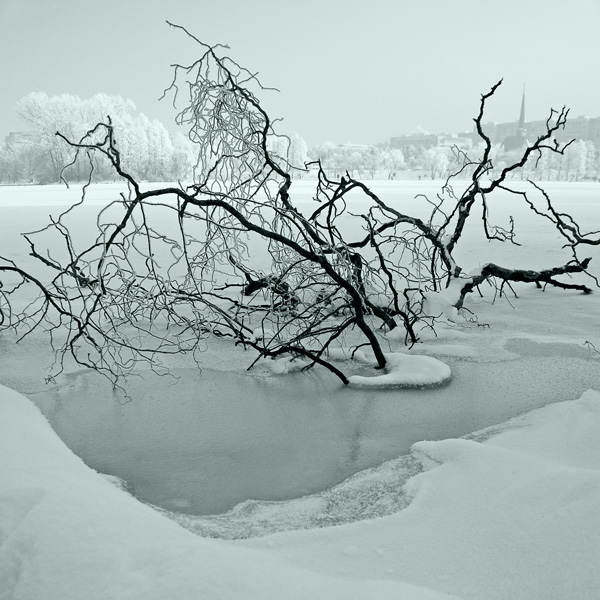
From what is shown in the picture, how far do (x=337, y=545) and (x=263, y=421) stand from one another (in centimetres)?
126

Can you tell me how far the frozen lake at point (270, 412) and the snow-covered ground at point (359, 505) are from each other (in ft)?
0.06

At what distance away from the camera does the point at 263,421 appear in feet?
9.02

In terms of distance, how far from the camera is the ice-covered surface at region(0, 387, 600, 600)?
3.74ft

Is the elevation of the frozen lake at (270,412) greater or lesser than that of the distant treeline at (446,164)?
lesser

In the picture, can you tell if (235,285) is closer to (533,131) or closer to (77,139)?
(77,139)

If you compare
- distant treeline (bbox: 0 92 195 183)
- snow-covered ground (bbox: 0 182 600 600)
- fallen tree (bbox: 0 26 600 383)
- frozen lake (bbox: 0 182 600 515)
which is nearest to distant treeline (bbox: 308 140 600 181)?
distant treeline (bbox: 0 92 195 183)

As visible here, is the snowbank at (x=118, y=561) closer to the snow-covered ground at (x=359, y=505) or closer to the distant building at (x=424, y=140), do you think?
the snow-covered ground at (x=359, y=505)

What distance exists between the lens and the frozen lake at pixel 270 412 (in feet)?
7.32

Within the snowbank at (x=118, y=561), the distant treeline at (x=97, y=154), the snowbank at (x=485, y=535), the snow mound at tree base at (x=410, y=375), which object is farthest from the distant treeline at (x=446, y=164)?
the snowbank at (x=118, y=561)

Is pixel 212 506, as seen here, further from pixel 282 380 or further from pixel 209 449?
pixel 282 380

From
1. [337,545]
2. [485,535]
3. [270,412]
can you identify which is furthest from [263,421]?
[485,535]

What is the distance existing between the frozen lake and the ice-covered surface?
0.38 m

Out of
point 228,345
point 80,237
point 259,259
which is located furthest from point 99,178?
point 228,345

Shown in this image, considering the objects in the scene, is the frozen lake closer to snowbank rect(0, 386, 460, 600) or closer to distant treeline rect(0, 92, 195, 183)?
snowbank rect(0, 386, 460, 600)
